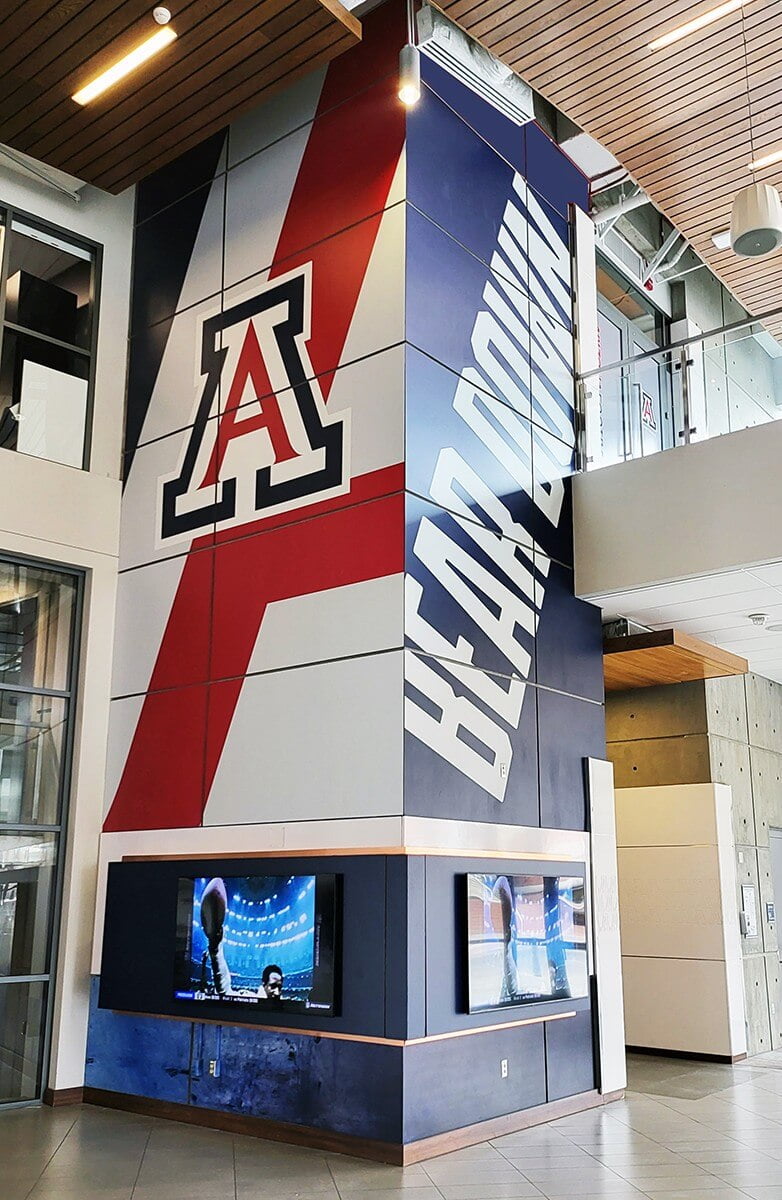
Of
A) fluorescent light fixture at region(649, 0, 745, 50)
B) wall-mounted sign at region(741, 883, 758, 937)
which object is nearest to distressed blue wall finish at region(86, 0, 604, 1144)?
fluorescent light fixture at region(649, 0, 745, 50)

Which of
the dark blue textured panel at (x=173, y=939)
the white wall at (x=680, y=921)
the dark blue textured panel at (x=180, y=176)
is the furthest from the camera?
the white wall at (x=680, y=921)

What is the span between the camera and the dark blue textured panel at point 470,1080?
6.00 m

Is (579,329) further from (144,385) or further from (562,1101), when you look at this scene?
(562,1101)

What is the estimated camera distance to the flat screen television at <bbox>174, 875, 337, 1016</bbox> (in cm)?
634

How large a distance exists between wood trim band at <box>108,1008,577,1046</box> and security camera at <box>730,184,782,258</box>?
4.65m

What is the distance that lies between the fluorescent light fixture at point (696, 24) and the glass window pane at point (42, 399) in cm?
488

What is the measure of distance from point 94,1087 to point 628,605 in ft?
17.1

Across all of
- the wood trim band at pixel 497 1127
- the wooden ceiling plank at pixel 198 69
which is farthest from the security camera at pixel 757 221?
the wood trim band at pixel 497 1127

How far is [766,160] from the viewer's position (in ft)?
29.4

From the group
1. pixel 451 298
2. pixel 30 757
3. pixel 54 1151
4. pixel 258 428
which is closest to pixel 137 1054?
pixel 54 1151

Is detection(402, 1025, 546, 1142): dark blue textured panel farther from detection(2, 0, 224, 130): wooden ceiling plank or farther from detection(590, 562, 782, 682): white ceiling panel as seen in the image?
detection(2, 0, 224, 130): wooden ceiling plank

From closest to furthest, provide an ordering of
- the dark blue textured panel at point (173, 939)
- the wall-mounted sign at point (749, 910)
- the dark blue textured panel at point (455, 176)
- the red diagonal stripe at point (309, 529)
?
the dark blue textured panel at point (173, 939)
the red diagonal stripe at point (309, 529)
the dark blue textured panel at point (455, 176)
the wall-mounted sign at point (749, 910)

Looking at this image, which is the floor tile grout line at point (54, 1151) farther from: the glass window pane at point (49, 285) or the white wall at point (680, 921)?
the glass window pane at point (49, 285)

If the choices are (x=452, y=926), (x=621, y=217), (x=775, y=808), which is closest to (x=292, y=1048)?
(x=452, y=926)
